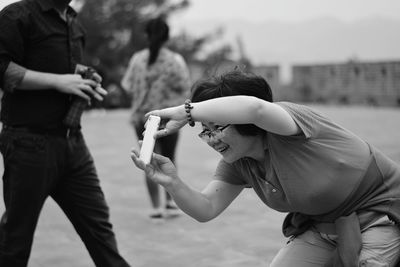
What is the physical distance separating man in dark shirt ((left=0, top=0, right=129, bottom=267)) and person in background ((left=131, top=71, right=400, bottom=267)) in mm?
835

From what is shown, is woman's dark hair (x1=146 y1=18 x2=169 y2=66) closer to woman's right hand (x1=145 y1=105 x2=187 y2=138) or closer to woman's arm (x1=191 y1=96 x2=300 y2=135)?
woman's right hand (x1=145 y1=105 x2=187 y2=138)

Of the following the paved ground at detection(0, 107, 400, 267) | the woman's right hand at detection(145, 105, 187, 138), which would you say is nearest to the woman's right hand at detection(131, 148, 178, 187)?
the woman's right hand at detection(145, 105, 187, 138)

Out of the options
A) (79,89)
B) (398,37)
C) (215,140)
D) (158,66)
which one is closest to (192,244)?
(158,66)

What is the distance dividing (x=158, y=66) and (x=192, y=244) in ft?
5.60

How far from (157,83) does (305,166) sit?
339 cm

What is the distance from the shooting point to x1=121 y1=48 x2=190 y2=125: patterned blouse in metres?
5.39

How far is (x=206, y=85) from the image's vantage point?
2188 millimetres

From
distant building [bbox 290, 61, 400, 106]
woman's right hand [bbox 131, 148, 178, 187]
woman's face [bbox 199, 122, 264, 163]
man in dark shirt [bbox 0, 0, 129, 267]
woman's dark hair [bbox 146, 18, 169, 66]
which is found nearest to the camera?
woman's face [bbox 199, 122, 264, 163]

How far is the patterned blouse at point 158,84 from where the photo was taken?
5395 millimetres

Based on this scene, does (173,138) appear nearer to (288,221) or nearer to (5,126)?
(5,126)

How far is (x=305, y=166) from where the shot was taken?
7.04 feet

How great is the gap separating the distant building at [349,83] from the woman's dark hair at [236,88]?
20.7 m

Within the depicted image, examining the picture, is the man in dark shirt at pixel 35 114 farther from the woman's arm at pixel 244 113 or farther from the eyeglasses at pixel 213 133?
the woman's arm at pixel 244 113

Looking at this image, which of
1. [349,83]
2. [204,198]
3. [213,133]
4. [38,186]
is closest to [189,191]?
[204,198]
